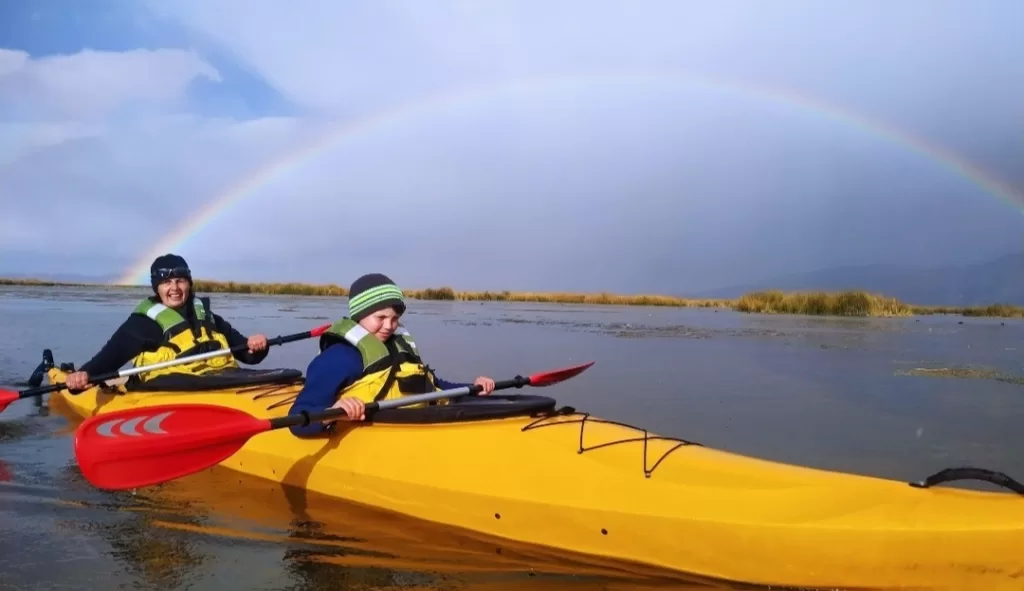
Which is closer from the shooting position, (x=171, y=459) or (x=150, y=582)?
(x=150, y=582)

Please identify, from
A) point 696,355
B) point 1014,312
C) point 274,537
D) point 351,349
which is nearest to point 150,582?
point 274,537

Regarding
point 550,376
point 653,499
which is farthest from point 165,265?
point 653,499

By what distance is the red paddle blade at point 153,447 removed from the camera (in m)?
4.04

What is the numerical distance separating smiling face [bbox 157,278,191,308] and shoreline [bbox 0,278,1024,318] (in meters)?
23.8

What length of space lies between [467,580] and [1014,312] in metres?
33.3

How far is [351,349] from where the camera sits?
184 inches

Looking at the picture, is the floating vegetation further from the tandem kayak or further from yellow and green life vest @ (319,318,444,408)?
yellow and green life vest @ (319,318,444,408)

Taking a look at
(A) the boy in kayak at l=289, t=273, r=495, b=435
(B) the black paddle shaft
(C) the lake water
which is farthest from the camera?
(A) the boy in kayak at l=289, t=273, r=495, b=435

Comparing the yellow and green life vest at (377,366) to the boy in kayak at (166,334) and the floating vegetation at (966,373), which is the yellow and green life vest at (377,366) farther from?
the floating vegetation at (966,373)

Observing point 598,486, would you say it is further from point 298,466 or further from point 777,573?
point 298,466

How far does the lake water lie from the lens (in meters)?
3.57

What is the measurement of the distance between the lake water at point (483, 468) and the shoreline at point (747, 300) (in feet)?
38.6

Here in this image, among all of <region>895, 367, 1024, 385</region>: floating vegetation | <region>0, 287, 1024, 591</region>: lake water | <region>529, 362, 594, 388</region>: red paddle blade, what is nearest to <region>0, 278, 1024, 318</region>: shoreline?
<region>0, 287, 1024, 591</region>: lake water

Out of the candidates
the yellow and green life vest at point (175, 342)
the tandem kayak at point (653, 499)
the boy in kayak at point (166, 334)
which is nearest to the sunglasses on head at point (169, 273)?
the boy in kayak at point (166, 334)
